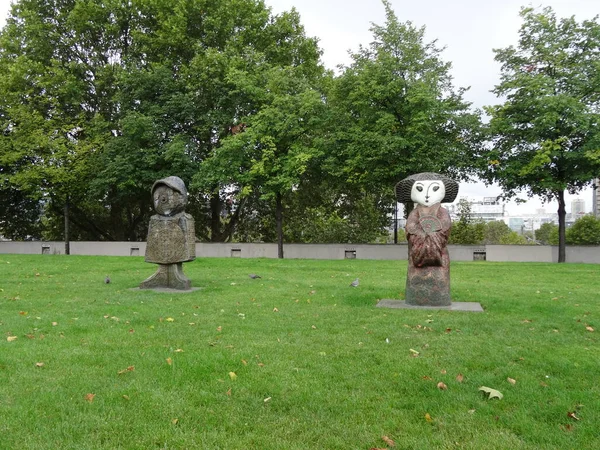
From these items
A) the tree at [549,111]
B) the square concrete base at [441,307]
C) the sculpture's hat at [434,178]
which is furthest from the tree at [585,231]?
the square concrete base at [441,307]

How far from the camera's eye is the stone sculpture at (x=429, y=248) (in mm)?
8992

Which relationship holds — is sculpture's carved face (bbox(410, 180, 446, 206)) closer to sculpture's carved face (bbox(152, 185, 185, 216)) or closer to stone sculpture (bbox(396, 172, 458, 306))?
stone sculpture (bbox(396, 172, 458, 306))

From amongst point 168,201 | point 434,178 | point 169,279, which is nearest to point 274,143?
point 168,201

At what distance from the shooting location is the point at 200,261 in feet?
65.8

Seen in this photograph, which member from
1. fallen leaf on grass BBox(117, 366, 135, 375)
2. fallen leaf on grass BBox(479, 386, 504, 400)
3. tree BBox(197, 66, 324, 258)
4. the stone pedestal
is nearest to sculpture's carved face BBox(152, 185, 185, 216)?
the stone pedestal

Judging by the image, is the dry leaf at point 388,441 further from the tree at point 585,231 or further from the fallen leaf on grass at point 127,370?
the tree at point 585,231

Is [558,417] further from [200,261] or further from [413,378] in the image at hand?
[200,261]

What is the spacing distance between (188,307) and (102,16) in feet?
76.3

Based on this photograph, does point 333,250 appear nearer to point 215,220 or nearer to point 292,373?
point 215,220

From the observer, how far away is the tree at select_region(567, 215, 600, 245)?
29344 mm

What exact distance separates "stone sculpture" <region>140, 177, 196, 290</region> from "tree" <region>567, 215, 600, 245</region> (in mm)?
26635

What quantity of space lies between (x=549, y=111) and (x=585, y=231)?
574 inches

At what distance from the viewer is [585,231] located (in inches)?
1190

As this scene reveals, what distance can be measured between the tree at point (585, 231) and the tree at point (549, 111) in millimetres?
8925
